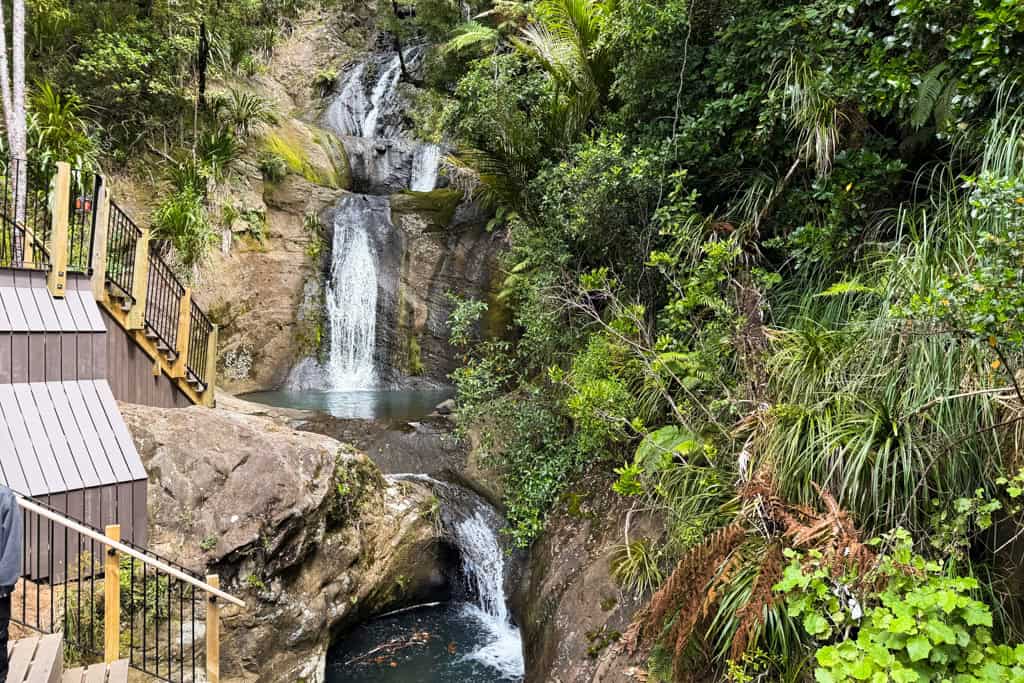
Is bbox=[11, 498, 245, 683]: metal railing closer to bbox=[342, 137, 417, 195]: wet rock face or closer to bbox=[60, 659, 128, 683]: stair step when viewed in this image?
bbox=[60, 659, 128, 683]: stair step

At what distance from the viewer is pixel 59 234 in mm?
5996

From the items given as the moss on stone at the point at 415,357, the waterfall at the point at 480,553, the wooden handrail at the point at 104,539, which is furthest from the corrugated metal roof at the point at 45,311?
the moss on stone at the point at 415,357

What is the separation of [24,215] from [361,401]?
639 centimetres

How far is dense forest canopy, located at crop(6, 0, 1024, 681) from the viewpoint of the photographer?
3.14 meters

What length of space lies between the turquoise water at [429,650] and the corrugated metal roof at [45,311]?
4.00m

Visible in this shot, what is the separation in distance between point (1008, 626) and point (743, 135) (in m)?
4.06

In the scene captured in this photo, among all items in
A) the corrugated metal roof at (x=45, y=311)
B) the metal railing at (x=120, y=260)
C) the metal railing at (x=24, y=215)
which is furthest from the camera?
the metal railing at (x=120, y=260)

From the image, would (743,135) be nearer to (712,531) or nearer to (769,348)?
(769,348)

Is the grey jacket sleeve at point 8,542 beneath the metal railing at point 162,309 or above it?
beneath

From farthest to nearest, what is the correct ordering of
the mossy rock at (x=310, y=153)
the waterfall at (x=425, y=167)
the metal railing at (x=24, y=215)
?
1. the waterfall at (x=425, y=167)
2. the mossy rock at (x=310, y=153)
3. the metal railing at (x=24, y=215)

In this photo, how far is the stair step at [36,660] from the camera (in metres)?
3.59

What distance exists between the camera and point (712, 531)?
13.4 feet

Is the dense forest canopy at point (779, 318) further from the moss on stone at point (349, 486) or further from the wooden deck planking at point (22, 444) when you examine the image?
the wooden deck planking at point (22, 444)

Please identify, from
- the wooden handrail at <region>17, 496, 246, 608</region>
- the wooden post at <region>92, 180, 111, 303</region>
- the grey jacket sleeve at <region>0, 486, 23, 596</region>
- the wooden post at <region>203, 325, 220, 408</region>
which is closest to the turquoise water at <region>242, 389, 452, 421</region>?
the wooden post at <region>203, 325, 220, 408</region>
